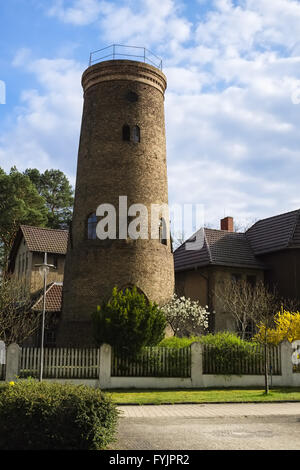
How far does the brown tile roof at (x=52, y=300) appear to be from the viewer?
30766 mm

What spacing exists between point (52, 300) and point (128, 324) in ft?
40.9

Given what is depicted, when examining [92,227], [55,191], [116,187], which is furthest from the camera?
[55,191]

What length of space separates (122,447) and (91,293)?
16620 mm

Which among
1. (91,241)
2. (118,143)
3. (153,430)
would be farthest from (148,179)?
(153,430)

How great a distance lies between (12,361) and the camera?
19.6 m

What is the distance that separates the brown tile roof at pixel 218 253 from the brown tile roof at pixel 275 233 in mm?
748

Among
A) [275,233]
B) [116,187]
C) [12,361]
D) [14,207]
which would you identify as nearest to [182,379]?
[12,361]

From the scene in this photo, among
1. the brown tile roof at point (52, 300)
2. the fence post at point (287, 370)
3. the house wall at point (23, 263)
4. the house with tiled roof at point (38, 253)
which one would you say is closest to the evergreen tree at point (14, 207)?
the house wall at point (23, 263)

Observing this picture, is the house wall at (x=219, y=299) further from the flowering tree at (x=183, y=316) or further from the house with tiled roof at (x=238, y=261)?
the flowering tree at (x=183, y=316)

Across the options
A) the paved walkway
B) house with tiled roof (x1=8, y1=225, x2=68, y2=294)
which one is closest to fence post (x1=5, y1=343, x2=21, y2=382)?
the paved walkway

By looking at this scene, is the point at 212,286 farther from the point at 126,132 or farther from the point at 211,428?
the point at 211,428
